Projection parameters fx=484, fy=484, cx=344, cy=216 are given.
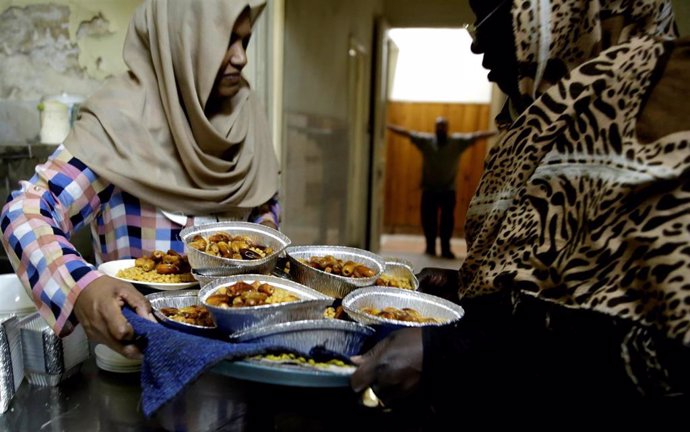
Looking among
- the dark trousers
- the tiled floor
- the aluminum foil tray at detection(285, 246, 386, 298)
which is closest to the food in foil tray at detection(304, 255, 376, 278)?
the aluminum foil tray at detection(285, 246, 386, 298)

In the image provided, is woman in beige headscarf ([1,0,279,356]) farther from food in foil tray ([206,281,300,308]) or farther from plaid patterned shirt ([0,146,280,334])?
food in foil tray ([206,281,300,308])

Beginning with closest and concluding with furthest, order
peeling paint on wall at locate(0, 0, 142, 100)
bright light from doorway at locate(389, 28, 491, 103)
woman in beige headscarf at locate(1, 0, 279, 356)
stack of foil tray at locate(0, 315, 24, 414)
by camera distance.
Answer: stack of foil tray at locate(0, 315, 24, 414) → woman in beige headscarf at locate(1, 0, 279, 356) → peeling paint on wall at locate(0, 0, 142, 100) → bright light from doorway at locate(389, 28, 491, 103)

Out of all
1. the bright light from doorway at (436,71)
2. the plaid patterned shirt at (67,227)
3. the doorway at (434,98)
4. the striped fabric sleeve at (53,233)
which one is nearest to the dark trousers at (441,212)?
the doorway at (434,98)

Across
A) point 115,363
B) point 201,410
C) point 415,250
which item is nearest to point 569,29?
point 201,410

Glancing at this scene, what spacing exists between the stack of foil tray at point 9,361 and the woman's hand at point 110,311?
0.13 meters

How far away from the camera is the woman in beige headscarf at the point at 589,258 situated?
0.55m

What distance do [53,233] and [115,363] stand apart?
10.2 inches

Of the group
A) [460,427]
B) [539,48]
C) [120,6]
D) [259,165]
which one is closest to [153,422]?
[460,427]

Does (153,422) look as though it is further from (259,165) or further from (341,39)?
(341,39)

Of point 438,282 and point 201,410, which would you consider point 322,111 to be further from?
point 201,410

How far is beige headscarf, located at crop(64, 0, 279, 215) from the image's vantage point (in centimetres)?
105

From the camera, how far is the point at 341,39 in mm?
3133

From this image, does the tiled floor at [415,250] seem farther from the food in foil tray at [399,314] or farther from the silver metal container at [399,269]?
the food in foil tray at [399,314]

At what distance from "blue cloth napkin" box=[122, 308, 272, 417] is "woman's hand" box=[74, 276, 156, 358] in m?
0.07
